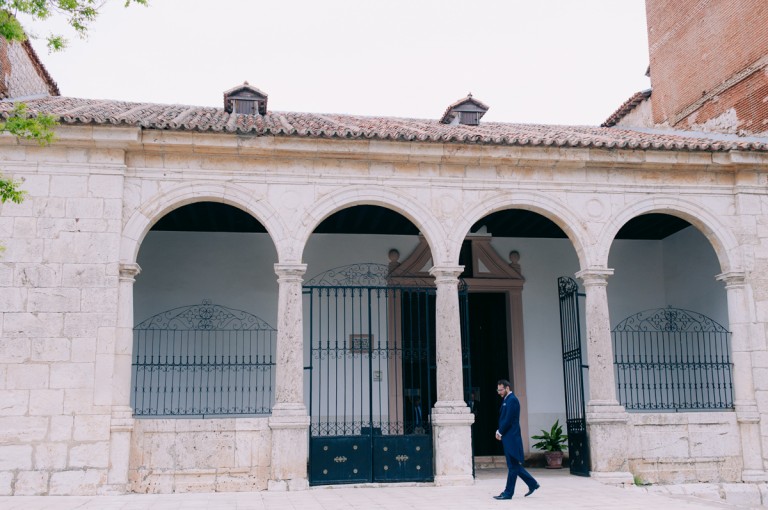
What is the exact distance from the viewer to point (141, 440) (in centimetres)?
868

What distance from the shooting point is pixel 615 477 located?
9.26 m

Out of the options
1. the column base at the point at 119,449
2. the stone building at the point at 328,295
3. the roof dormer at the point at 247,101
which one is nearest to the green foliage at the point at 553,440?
the stone building at the point at 328,295

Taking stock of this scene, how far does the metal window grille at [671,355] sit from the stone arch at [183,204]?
5654mm

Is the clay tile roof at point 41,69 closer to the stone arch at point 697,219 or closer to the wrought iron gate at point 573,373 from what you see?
the wrought iron gate at point 573,373

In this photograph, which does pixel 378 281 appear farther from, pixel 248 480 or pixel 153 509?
pixel 153 509

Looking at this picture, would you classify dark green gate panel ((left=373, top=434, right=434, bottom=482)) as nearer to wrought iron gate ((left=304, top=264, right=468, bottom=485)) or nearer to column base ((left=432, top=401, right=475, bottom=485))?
wrought iron gate ((left=304, top=264, right=468, bottom=485))

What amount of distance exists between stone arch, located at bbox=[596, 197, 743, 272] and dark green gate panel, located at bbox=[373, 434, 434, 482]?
3.51 metres

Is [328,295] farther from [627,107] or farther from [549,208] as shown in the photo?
[627,107]

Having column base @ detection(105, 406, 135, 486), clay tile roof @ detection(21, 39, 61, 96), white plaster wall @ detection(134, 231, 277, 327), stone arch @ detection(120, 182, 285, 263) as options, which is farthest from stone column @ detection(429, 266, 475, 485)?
clay tile roof @ detection(21, 39, 61, 96)

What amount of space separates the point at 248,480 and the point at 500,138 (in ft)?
16.5

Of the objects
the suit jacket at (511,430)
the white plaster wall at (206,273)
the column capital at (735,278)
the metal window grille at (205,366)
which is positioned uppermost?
the white plaster wall at (206,273)

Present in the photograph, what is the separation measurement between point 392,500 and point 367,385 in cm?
359

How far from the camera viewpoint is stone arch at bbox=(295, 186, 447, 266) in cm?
954

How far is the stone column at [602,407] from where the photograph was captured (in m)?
9.35
